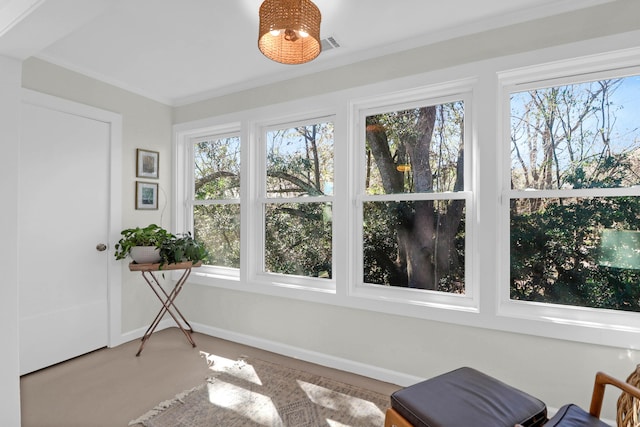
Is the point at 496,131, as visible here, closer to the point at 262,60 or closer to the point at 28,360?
the point at 262,60

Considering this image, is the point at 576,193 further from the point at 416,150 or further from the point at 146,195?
the point at 146,195

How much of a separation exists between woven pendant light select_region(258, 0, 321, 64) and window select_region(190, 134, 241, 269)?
77.2 inches

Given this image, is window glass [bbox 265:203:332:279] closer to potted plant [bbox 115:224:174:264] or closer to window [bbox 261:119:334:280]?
window [bbox 261:119:334:280]

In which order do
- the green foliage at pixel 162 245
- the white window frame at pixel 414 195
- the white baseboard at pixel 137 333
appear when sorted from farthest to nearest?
1. the white baseboard at pixel 137 333
2. the green foliage at pixel 162 245
3. the white window frame at pixel 414 195

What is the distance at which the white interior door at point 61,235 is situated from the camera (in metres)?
2.61

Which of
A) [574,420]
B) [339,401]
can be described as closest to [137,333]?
[339,401]

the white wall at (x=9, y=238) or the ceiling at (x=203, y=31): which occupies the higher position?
the ceiling at (x=203, y=31)

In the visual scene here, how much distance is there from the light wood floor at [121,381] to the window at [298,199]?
83 centimetres

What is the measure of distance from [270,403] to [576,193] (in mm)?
2358

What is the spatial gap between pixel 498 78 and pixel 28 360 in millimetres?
3991

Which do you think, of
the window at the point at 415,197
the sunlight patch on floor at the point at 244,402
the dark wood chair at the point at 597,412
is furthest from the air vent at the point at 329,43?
the sunlight patch on floor at the point at 244,402

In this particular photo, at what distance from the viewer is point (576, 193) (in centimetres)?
207

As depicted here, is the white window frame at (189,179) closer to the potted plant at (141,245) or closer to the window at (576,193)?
the potted plant at (141,245)

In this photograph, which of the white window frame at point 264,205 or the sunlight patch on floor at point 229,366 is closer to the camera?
the sunlight patch on floor at point 229,366
